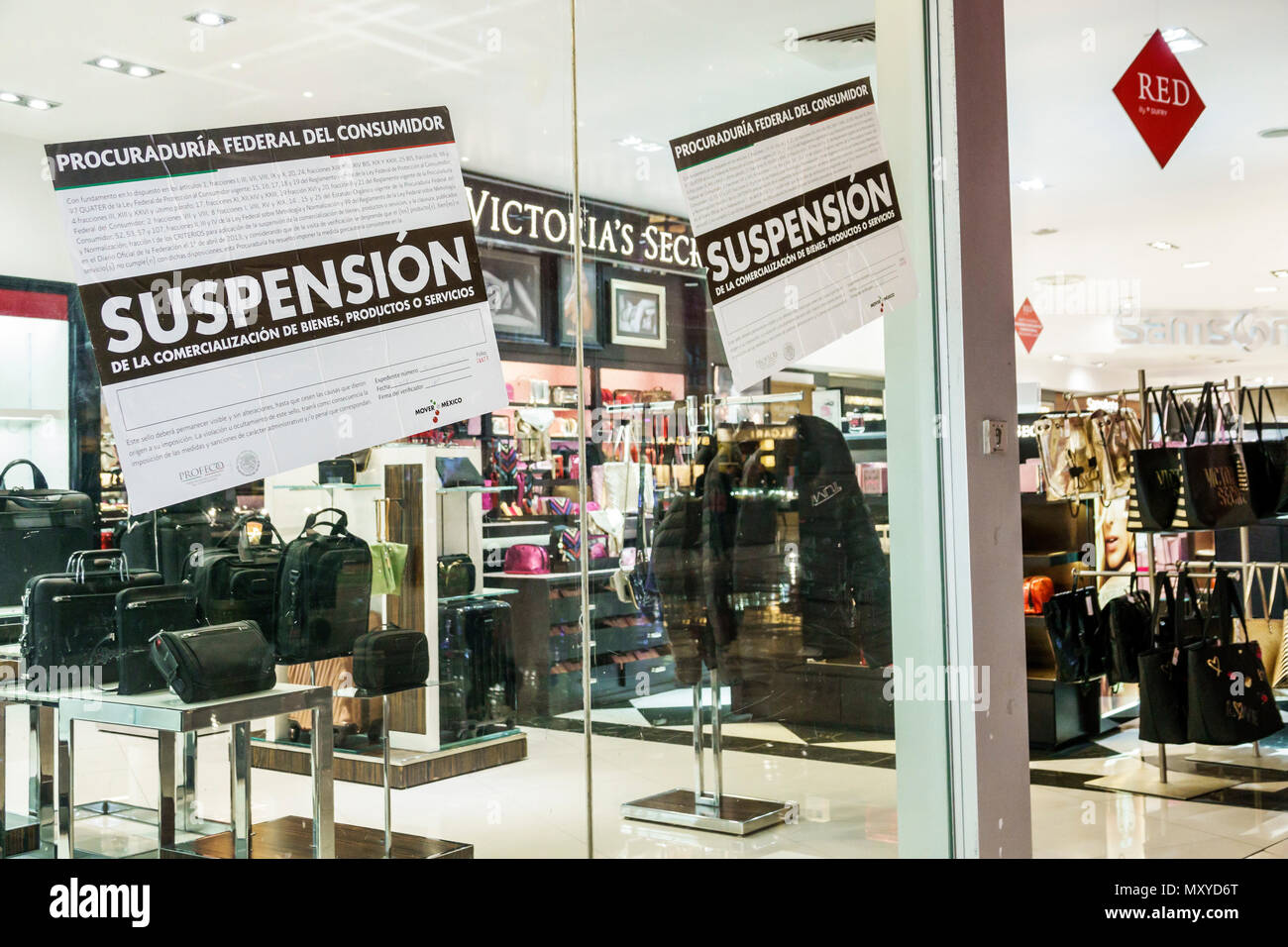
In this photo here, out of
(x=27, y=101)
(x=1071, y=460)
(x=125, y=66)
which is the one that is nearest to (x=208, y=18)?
(x=125, y=66)

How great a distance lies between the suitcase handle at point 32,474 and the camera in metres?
1.50

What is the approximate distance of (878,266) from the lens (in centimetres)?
278

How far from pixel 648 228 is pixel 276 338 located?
2.92ft

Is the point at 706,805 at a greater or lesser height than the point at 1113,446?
lesser

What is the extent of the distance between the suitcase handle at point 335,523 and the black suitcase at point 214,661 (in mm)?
175

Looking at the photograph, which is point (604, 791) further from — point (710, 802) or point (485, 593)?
point (485, 593)

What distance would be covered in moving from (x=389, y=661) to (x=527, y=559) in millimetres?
340

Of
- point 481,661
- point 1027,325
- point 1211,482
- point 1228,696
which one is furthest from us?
point 1027,325

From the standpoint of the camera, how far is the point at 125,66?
166cm

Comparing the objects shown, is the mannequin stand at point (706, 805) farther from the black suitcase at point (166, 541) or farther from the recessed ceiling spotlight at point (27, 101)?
the recessed ceiling spotlight at point (27, 101)

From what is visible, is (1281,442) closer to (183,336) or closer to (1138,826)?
(1138,826)

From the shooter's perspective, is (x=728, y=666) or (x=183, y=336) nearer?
(x=183, y=336)
